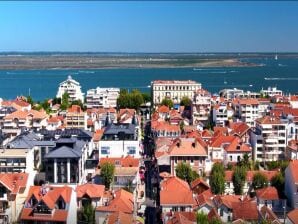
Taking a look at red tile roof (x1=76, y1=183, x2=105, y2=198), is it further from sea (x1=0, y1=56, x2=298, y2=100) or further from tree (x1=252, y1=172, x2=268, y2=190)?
sea (x1=0, y1=56, x2=298, y2=100)

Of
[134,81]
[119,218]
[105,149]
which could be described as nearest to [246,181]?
[105,149]

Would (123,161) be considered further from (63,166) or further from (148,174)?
(63,166)

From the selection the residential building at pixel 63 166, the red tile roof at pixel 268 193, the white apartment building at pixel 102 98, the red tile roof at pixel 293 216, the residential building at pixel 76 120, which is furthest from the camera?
the white apartment building at pixel 102 98

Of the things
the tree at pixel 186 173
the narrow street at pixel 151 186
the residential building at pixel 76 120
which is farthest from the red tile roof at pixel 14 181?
the residential building at pixel 76 120

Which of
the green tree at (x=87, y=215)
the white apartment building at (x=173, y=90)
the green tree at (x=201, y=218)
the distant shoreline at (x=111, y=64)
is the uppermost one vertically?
the distant shoreline at (x=111, y=64)

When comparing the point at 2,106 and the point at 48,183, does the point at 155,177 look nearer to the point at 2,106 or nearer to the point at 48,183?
the point at 48,183

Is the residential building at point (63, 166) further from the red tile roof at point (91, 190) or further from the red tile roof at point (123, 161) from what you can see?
the red tile roof at point (123, 161)
